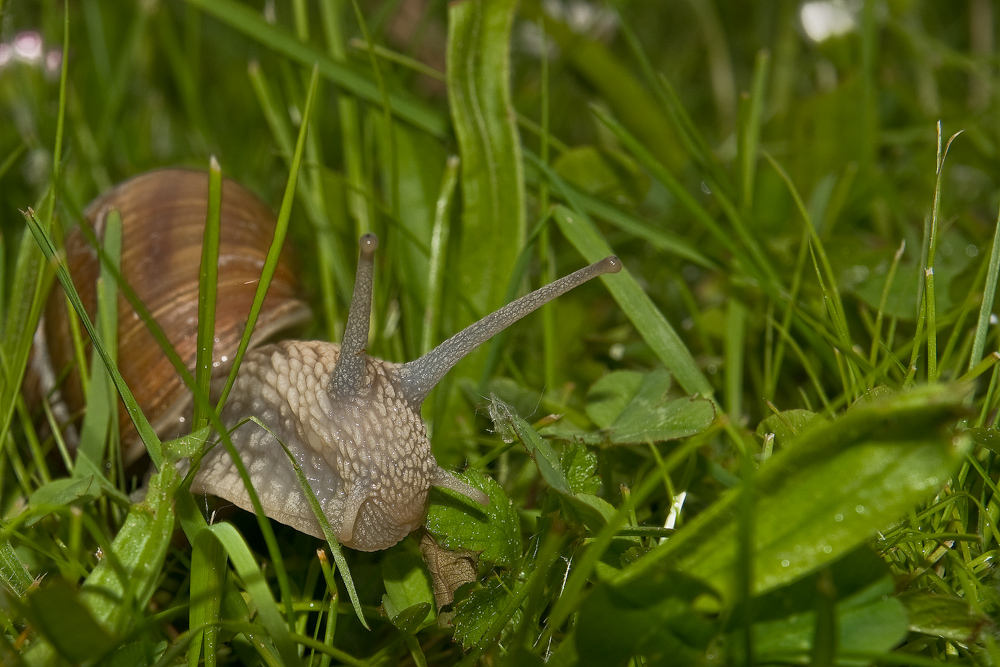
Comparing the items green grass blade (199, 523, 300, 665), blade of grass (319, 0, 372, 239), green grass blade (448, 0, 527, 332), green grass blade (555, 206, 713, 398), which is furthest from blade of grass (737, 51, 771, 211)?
green grass blade (199, 523, 300, 665)

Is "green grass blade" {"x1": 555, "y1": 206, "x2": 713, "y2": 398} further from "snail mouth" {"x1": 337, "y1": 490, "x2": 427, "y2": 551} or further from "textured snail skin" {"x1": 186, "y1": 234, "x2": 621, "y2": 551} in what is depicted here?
"snail mouth" {"x1": 337, "y1": 490, "x2": 427, "y2": 551}

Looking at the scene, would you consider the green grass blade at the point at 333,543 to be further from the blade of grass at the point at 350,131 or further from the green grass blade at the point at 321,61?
the green grass blade at the point at 321,61

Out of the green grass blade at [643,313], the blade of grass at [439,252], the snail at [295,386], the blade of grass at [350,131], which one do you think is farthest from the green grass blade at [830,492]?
the blade of grass at [350,131]

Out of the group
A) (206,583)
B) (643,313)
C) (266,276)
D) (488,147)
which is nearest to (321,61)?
(488,147)

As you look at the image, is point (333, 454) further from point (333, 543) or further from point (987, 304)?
point (987, 304)

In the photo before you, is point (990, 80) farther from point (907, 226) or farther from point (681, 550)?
point (681, 550)

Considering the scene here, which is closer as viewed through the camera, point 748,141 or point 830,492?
point 830,492

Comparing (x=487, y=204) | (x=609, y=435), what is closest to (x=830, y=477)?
(x=609, y=435)
